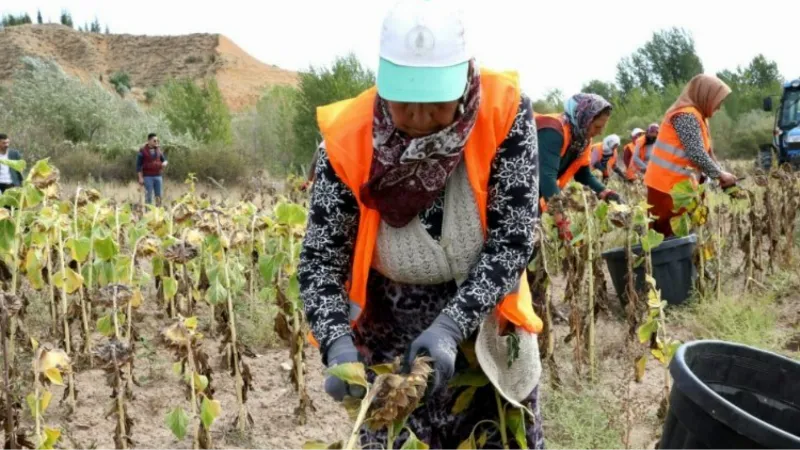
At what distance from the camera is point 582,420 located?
10.5 feet

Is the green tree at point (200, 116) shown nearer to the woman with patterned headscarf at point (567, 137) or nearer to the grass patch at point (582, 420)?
the woman with patterned headscarf at point (567, 137)

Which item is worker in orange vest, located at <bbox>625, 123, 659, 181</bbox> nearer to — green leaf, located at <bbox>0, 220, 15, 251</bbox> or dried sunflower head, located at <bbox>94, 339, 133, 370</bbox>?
green leaf, located at <bbox>0, 220, 15, 251</bbox>

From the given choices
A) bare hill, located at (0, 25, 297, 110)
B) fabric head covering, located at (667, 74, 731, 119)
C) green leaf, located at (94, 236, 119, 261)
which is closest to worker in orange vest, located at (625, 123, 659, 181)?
fabric head covering, located at (667, 74, 731, 119)

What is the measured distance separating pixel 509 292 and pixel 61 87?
25.0 m

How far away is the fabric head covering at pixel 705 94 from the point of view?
15.1 feet

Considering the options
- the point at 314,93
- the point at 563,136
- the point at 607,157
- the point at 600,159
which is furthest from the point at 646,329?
the point at 314,93

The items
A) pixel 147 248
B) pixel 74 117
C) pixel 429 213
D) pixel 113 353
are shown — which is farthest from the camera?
pixel 74 117

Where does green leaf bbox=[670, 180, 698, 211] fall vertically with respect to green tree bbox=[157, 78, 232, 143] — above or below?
above

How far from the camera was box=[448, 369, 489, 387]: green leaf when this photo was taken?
5.90ft

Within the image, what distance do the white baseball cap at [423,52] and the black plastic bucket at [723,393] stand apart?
68 cm

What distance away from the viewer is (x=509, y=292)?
1703mm

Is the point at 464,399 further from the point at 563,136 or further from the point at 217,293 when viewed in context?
the point at 563,136

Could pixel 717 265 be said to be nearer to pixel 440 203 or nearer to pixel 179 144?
pixel 440 203

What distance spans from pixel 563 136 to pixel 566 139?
0.53ft
